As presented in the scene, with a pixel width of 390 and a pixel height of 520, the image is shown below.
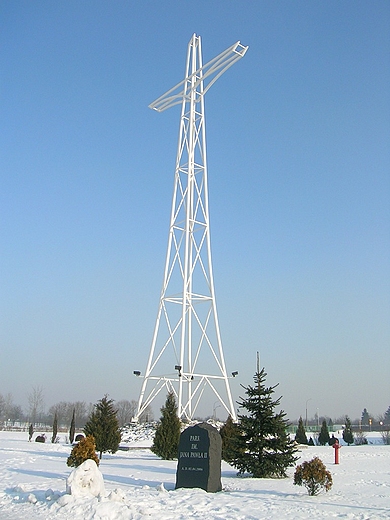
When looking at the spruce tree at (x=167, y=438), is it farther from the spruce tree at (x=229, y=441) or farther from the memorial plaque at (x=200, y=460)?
the memorial plaque at (x=200, y=460)

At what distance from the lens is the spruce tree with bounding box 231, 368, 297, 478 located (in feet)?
46.4

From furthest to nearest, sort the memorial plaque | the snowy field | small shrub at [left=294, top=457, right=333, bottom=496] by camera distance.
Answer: the memorial plaque, small shrub at [left=294, top=457, right=333, bottom=496], the snowy field

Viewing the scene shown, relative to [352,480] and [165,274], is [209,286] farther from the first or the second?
[352,480]

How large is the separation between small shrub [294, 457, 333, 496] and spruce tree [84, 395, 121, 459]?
10964 mm

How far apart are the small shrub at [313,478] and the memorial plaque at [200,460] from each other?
6.05 feet

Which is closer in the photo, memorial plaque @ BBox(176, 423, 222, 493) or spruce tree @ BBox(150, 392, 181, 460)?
memorial plaque @ BBox(176, 423, 222, 493)

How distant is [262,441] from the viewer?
14.4m

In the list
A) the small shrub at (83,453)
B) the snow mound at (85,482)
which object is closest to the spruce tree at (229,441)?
the small shrub at (83,453)

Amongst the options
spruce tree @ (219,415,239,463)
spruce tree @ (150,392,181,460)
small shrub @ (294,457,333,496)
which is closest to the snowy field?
small shrub @ (294,457,333,496)

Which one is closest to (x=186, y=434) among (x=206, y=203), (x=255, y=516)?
(x=255, y=516)

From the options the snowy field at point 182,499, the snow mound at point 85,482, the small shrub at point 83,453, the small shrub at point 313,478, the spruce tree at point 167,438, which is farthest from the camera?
the spruce tree at point 167,438

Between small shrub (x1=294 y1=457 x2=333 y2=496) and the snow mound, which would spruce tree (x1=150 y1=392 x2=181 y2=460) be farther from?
the snow mound

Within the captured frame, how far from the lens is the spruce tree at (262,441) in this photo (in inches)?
557

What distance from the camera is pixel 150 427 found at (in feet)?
99.9
